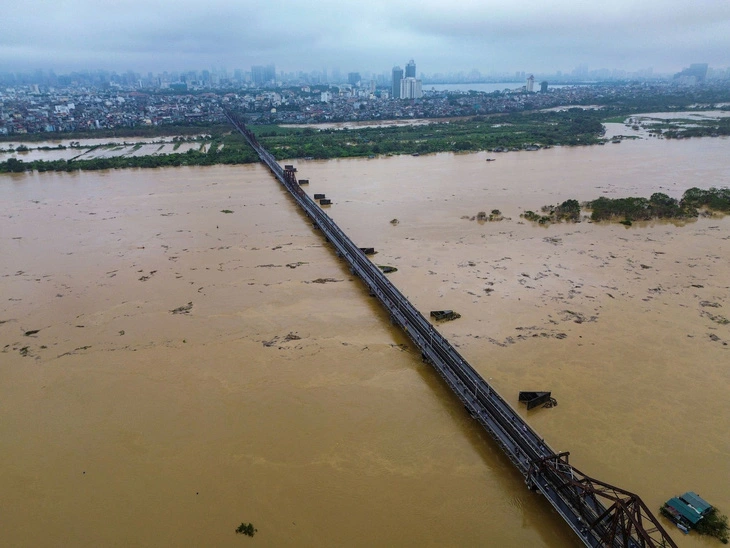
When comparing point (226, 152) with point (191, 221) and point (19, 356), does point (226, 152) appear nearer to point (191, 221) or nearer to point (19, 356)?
point (191, 221)

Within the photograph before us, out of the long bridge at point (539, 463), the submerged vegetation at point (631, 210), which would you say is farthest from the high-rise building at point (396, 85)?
the long bridge at point (539, 463)

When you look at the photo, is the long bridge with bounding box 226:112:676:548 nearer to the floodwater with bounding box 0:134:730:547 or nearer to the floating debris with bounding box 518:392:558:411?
the floodwater with bounding box 0:134:730:547

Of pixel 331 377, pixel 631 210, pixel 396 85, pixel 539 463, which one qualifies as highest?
pixel 396 85

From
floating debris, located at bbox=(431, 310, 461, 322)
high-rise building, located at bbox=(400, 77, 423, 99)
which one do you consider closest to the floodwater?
floating debris, located at bbox=(431, 310, 461, 322)

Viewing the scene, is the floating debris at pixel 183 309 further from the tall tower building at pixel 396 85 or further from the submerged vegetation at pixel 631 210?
the tall tower building at pixel 396 85

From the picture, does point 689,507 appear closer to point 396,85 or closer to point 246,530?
point 246,530

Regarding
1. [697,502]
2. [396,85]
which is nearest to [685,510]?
[697,502]
